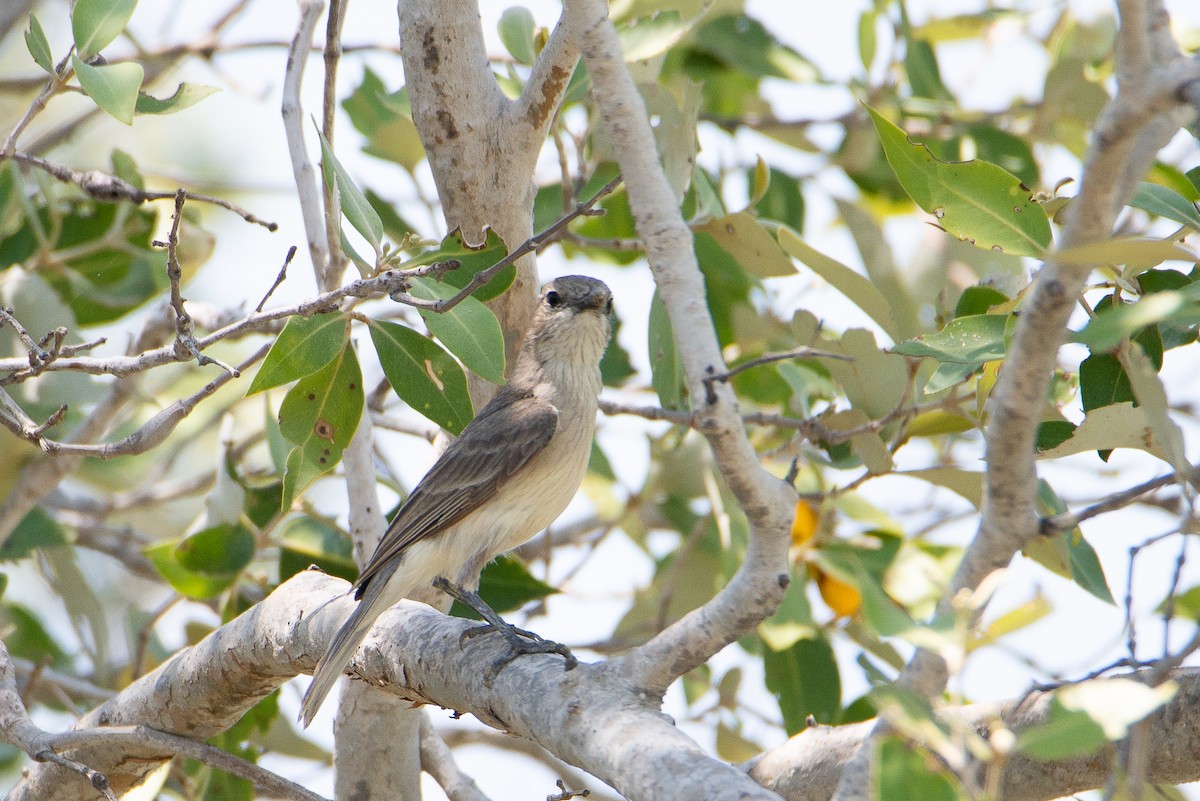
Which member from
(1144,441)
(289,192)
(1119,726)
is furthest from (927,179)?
(289,192)

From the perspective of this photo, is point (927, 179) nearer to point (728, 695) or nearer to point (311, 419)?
point (311, 419)

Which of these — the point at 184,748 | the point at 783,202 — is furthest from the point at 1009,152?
the point at 184,748

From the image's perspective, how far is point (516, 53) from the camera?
12.9ft

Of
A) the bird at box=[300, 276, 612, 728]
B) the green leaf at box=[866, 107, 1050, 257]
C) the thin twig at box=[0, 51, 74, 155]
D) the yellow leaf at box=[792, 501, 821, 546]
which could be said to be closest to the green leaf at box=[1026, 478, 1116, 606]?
the green leaf at box=[866, 107, 1050, 257]

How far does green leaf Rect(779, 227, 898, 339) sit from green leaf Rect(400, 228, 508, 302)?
842 millimetres

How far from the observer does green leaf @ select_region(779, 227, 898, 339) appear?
3.33 metres

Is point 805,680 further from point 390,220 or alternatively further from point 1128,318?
point 1128,318

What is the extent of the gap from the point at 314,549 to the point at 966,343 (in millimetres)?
2561

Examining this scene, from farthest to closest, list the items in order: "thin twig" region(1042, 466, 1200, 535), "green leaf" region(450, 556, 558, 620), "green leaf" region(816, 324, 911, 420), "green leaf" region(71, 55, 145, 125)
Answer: "green leaf" region(450, 556, 558, 620) → "green leaf" region(816, 324, 911, 420) → "green leaf" region(71, 55, 145, 125) → "thin twig" region(1042, 466, 1200, 535)

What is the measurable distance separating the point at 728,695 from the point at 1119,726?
3331 mm

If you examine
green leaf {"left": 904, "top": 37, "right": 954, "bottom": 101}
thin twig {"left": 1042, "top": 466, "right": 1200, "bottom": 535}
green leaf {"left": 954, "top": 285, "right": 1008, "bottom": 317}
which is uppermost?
green leaf {"left": 904, "top": 37, "right": 954, "bottom": 101}

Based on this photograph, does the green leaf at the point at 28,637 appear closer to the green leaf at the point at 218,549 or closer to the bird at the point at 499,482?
the green leaf at the point at 218,549

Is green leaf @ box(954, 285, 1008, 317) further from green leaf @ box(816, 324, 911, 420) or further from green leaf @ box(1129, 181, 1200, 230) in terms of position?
green leaf @ box(1129, 181, 1200, 230)

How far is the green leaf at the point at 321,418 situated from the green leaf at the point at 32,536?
6.48 ft
